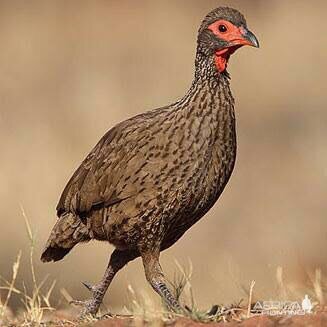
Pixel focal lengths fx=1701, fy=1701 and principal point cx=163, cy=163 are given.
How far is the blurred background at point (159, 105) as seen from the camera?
14.6 m

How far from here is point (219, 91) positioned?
8.57 m

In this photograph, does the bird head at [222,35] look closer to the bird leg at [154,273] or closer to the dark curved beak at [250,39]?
the dark curved beak at [250,39]

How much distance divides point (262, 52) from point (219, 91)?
9.31 metres

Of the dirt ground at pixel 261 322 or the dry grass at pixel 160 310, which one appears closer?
the dirt ground at pixel 261 322

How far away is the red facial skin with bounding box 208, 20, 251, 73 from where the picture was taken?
8.48 m

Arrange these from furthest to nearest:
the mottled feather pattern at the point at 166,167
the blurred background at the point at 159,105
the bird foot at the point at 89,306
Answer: the blurred background at the point at 159,105, the bird foot at the point at 89,306, the mottled feather pattern at the point at 166,167

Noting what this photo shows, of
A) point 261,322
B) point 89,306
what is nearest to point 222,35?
point 89,306

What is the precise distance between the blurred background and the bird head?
459cm

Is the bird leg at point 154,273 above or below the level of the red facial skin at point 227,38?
below

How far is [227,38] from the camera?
8.52 m

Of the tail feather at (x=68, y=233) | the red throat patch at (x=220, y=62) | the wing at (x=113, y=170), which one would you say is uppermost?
the red throat patch at (x=220, y=62)

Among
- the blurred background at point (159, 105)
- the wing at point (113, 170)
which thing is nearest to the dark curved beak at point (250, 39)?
the wing at point (113, 170)

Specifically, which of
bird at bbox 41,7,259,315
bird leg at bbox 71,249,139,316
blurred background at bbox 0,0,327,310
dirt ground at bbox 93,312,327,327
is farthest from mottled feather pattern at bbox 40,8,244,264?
blurred background at bbox 0,0,327,310

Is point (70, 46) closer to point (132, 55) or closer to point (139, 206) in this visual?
point (132, 55)
